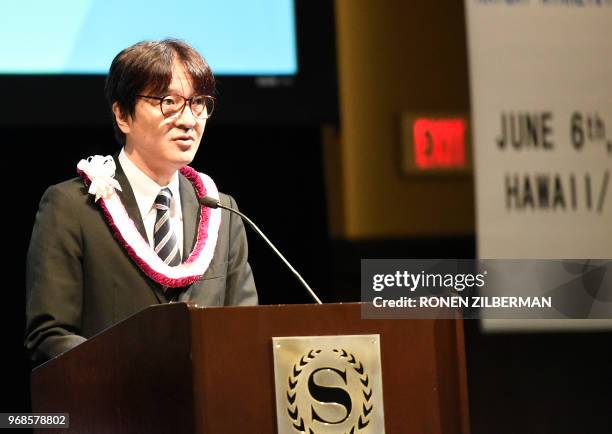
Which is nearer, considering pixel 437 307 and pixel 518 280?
pixel 437 307

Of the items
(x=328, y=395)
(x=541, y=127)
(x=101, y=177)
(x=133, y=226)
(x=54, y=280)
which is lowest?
(x=328, y=395)

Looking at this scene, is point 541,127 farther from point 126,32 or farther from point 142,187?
point 142,187

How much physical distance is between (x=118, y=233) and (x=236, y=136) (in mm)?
1092

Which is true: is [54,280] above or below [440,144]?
below

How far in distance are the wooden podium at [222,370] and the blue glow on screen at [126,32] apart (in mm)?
1138

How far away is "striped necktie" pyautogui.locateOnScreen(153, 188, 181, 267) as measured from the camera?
7.71 feet

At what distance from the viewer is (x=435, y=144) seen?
407 cm

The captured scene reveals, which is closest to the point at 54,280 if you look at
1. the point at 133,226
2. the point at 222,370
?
the point at 133,226

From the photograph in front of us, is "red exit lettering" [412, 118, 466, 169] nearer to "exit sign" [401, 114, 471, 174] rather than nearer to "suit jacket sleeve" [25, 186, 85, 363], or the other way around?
"exit sign" [401, 114, 471, 174]

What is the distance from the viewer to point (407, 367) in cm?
207

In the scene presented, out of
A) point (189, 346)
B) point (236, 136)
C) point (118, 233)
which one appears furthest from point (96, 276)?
point (236, 136)

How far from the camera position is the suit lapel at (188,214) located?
238cm

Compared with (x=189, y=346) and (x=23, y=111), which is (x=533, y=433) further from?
(x=189, y=346)

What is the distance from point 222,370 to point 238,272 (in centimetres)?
54
